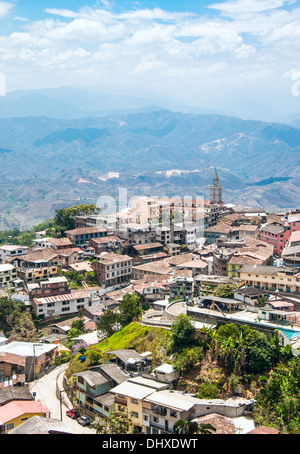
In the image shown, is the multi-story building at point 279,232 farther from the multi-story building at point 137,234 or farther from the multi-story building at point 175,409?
the multi-story building at point 175,409

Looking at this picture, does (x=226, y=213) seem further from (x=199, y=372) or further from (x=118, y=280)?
(x=199, y=372)

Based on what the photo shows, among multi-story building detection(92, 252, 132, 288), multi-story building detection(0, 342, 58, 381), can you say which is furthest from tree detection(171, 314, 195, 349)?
multi-story building detection(92, 252, 132, 288)

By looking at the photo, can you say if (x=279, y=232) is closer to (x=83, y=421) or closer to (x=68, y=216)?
(x=68, y=216)

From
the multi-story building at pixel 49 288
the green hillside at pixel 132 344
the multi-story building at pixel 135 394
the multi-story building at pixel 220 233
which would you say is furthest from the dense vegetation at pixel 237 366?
the multi-story building at pixel 220 233

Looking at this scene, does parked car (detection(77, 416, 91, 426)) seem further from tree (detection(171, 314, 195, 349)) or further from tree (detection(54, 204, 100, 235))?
tree (detection(54, 204, 100, 235))

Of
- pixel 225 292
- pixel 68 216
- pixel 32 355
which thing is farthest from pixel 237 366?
pixel 68 216

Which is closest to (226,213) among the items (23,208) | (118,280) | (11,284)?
(118,280)
